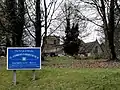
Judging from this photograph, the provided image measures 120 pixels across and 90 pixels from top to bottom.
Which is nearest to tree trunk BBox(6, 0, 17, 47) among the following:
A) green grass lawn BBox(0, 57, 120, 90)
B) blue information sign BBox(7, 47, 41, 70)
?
green grass lawn BBox(0, 57, 120, 90)

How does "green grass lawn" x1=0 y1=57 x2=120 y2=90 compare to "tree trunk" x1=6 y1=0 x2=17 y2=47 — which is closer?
"green grass lawn" x1=0 y1=57 x2=120 y2=90

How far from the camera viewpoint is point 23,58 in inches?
578

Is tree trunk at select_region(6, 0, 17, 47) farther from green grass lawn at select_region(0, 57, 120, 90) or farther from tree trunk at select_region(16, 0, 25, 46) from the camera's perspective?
green grass lawn at select_region(0, 57, 120, 90)

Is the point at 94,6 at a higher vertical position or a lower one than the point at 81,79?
higher

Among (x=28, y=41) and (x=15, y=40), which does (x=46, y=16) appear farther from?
(x=28, y=41)

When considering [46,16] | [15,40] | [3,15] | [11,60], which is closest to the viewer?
[11,60]

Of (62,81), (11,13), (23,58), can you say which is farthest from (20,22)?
(62,81)

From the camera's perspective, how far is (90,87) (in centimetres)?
1226

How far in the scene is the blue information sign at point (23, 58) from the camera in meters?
14.5

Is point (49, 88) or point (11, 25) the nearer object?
point (49, 88)

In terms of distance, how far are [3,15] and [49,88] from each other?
2309cm

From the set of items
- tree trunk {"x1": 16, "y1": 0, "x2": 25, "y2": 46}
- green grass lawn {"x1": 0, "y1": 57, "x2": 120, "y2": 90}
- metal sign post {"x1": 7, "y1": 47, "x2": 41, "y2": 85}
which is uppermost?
tree trunk {"x1": 16, "y1": 0, "x2": 25, "y2": 46}

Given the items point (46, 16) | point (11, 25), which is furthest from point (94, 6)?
point (11, 25)

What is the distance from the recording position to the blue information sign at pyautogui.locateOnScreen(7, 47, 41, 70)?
14547 mm
